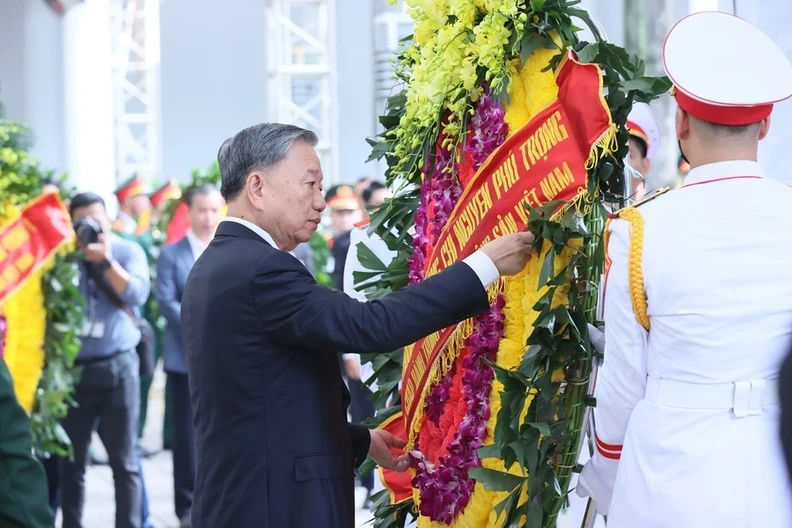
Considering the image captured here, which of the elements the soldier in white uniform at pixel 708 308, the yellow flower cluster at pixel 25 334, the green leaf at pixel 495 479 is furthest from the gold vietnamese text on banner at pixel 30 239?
the soldier in white uniform at pixel 708 308

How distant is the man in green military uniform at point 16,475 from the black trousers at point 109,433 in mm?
3818

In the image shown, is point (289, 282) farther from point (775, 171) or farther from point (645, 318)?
point (775, 171)

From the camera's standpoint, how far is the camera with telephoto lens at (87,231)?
233 inches

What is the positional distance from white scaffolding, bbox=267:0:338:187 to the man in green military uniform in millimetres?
12200

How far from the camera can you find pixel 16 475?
6.23 ft

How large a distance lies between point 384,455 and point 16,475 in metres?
1.27

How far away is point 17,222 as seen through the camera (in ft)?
18.4

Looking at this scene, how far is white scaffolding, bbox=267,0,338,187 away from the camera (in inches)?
Result: 559

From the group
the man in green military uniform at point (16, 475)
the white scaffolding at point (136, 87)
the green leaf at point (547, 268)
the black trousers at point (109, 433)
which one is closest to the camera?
the man in green military uniform at point (16, 475)

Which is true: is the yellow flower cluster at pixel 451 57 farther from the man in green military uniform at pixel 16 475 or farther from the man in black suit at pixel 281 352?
the man in green military uniform at pixel 16 475

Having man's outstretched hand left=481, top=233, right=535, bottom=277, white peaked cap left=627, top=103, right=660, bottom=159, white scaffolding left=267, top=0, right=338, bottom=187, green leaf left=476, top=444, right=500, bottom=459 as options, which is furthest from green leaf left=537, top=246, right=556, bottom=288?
white scaffolding left=267, top=0, right=338, bottom=187

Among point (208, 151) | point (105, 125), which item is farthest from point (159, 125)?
point (105, 125)

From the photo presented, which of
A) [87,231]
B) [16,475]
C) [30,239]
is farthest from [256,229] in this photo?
[87,231]

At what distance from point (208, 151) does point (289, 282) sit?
550 inches
